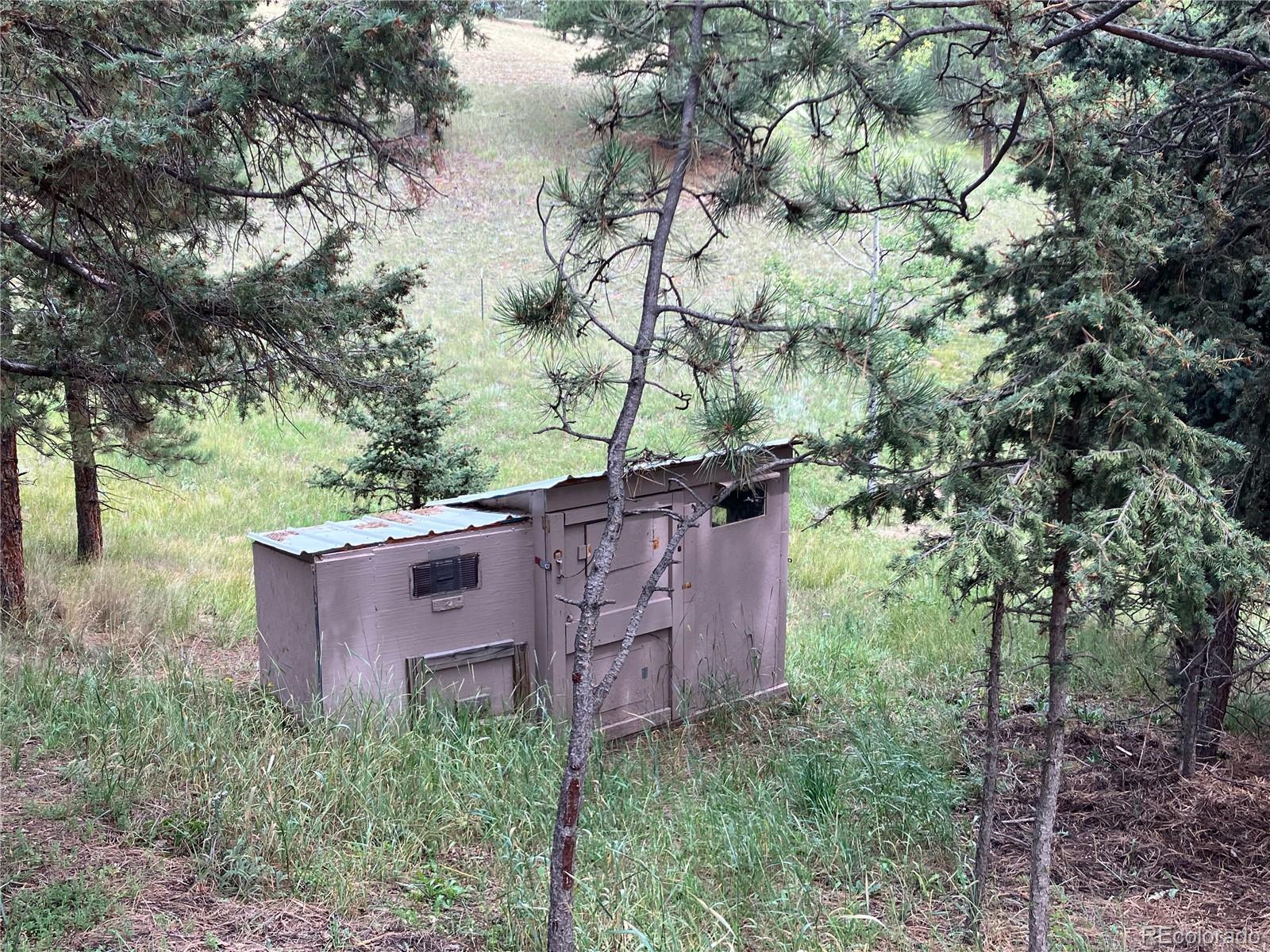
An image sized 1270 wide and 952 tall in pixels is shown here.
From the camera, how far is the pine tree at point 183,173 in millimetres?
4953

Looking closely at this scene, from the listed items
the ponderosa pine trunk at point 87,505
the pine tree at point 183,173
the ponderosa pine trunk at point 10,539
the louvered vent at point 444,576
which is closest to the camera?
the pine tree at point 183,173

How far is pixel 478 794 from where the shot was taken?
499 cm

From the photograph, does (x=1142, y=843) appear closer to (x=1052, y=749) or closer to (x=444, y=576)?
(x=1052, y=749)

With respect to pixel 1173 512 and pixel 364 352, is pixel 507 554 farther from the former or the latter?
pixel 1173 512

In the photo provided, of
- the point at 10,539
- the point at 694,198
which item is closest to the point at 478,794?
the point at 694,198

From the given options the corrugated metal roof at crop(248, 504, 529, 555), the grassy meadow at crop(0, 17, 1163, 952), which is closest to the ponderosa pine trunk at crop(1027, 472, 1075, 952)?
the grassy meadow at crop(0, 17, 1163, 952)

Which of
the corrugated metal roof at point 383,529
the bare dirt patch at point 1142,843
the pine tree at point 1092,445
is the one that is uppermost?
the pine tree at point 1092,445

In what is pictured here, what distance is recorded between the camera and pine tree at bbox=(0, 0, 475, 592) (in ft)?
16.3

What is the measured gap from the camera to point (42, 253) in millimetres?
5445

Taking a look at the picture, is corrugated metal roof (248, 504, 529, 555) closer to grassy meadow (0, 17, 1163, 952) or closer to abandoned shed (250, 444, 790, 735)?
abandoned shed (250, 444, 790, 735)

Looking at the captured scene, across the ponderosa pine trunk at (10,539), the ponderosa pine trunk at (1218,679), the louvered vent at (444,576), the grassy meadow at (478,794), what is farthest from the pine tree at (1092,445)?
the ponderosa pine trunk at (10,539)

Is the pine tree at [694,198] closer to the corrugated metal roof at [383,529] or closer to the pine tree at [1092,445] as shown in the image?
the pine tree at [1092,445]

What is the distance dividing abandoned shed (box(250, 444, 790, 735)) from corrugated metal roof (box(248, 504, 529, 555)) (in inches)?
0.7

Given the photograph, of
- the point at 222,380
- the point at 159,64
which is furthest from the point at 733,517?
the point at 159,64
